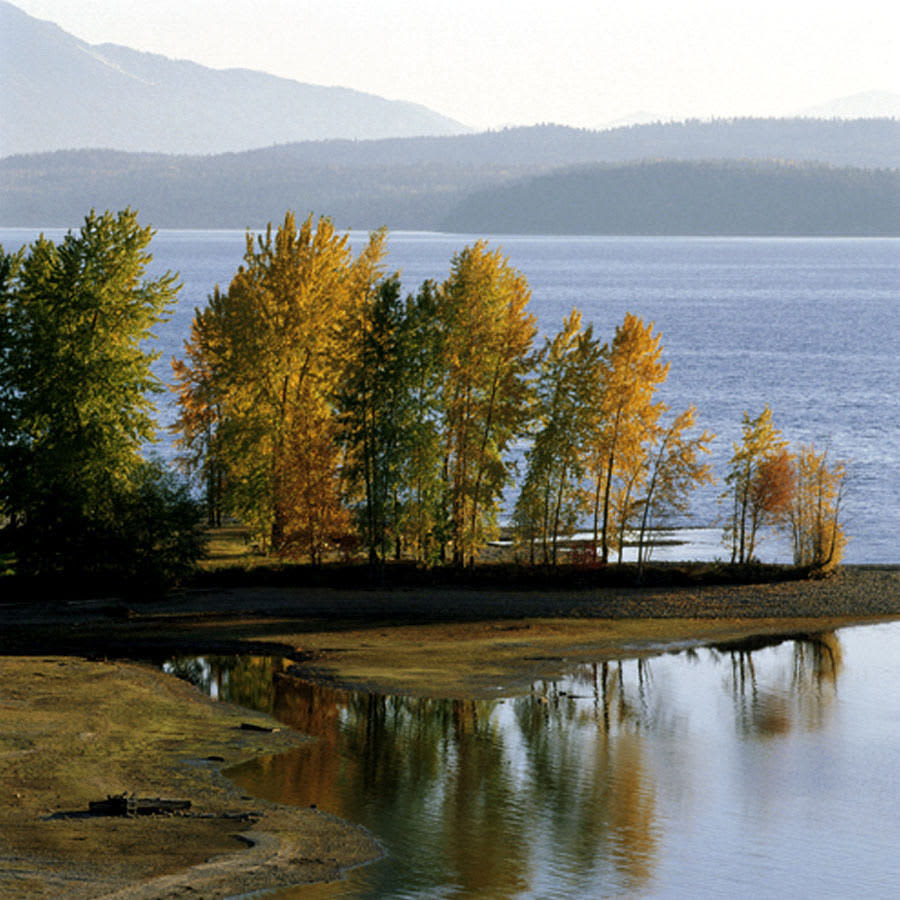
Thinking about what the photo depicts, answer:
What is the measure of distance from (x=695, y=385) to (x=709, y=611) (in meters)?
85.8

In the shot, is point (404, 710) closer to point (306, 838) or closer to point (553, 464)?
point (306, 838)

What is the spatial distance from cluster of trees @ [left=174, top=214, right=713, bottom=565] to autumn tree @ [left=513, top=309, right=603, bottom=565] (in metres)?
0.07

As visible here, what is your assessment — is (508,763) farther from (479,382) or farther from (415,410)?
(479,382)

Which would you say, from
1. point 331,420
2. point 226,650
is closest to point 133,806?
point 226,650

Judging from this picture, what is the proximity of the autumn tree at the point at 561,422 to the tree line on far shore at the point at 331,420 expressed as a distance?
9cm

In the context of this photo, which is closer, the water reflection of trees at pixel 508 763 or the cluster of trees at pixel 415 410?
the water reflection of trees at pixel 508 763

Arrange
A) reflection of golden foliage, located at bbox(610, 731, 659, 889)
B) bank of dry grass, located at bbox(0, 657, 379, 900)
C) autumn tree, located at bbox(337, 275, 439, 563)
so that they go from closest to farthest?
bank of dry grass, located at bbox(0, 657, 379, 900), reflection of golden foliage, located at bbox(610, 731, 659, 889), autumn tree, located at bbox(337, 275, 439, 563)

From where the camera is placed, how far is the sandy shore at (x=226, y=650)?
977 inches

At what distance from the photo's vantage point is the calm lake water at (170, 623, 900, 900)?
84.5 ft

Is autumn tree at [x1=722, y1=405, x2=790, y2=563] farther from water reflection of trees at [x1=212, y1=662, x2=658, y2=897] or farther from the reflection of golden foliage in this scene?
the reflection of golden foliage

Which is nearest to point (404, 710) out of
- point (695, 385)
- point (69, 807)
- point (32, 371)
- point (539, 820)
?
point (539, 820)

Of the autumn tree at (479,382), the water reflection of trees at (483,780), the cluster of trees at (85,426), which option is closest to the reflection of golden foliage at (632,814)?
the water reflection of trees at (483,780)

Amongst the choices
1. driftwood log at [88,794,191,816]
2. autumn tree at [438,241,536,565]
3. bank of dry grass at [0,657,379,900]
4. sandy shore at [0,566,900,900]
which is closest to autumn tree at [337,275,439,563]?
autumn tree at [438,241,536,565]

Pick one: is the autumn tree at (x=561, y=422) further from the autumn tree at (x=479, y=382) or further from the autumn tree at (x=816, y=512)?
the autumn tree at (x=816, y=512)
